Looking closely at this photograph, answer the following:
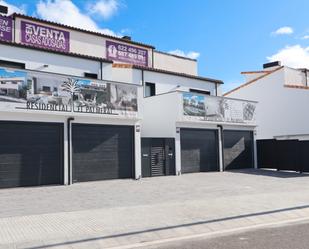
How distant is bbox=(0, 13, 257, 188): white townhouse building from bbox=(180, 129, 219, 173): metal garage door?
0.05 m

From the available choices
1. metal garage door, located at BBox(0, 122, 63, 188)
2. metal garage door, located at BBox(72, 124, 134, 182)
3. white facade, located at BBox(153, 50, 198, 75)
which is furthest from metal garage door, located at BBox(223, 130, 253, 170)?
metal garage door, located at BBox(0, 122, 63, 188)

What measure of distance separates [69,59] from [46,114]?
5615 millimetres

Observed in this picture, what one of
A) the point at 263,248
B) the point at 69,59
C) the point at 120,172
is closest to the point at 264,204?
the point at 263,248

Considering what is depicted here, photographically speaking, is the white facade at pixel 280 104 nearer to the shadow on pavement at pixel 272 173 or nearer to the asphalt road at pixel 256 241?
the shadow on pavement at pixel 272 173

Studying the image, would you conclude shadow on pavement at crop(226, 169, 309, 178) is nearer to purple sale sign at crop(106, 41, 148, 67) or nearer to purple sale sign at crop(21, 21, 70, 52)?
purple sale sign at crop(106, 41, 148, 67)

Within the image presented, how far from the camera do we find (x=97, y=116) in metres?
17.3

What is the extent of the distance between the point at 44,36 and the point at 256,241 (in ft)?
63.5

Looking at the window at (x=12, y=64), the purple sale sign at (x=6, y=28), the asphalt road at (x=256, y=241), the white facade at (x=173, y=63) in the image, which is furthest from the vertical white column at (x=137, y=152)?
the white facade at (x=173, y=63)

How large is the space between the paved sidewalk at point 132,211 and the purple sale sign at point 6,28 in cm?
1031

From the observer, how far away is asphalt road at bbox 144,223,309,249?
22.3ft

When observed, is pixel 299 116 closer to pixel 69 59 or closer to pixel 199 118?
pixel 199 118

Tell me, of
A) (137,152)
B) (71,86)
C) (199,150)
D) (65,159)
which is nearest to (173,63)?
(199,150)

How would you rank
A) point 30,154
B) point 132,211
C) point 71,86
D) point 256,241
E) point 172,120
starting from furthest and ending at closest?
1. point 172,120
2. point 71,86
3. point 30,154
4. point 132,211
5. point 256,241

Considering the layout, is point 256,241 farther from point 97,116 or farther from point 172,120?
point 172,120
